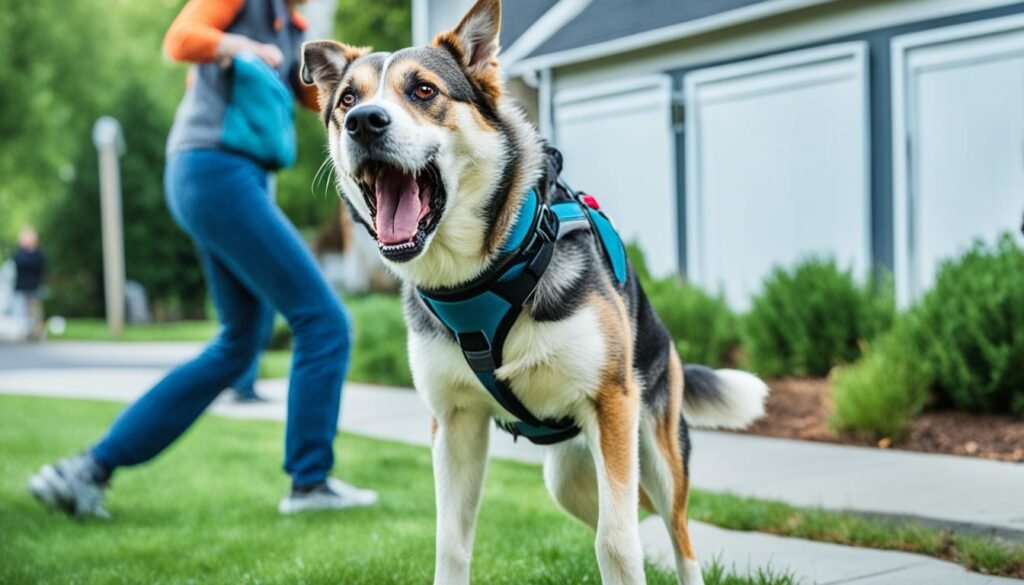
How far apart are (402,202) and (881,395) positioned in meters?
3.99

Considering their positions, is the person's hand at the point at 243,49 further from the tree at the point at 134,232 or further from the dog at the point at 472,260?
the tree at the point at 134,232

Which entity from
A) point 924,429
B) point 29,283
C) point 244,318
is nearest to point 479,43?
point 244,318

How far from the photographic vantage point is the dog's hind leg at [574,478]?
337 centimetres

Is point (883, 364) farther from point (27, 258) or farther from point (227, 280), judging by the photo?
point (27, 258)

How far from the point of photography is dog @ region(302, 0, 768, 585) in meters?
2.82

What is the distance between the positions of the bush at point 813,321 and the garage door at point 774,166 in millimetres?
677

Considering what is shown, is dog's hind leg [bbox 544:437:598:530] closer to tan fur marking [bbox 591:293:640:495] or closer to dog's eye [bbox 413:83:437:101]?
tan fur marking [bbox 591:293:640:495]

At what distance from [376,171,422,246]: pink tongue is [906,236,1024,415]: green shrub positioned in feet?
14.5

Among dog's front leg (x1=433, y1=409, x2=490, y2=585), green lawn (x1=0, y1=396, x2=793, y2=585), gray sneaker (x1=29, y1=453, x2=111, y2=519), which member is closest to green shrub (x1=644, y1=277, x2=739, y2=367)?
green lawn (x1=0, y1=396, x2=793, y2=585)

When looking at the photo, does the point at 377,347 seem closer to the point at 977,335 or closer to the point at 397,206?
the point at 977,335

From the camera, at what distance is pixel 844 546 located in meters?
3.92

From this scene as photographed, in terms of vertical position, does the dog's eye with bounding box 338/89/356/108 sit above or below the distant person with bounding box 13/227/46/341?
above

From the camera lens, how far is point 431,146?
2.77 m

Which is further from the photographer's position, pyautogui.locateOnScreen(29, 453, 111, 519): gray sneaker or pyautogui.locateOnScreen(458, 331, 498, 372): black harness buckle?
pyautogui.locateOnScreen(29, 453, 111, 519): gray sneaker
